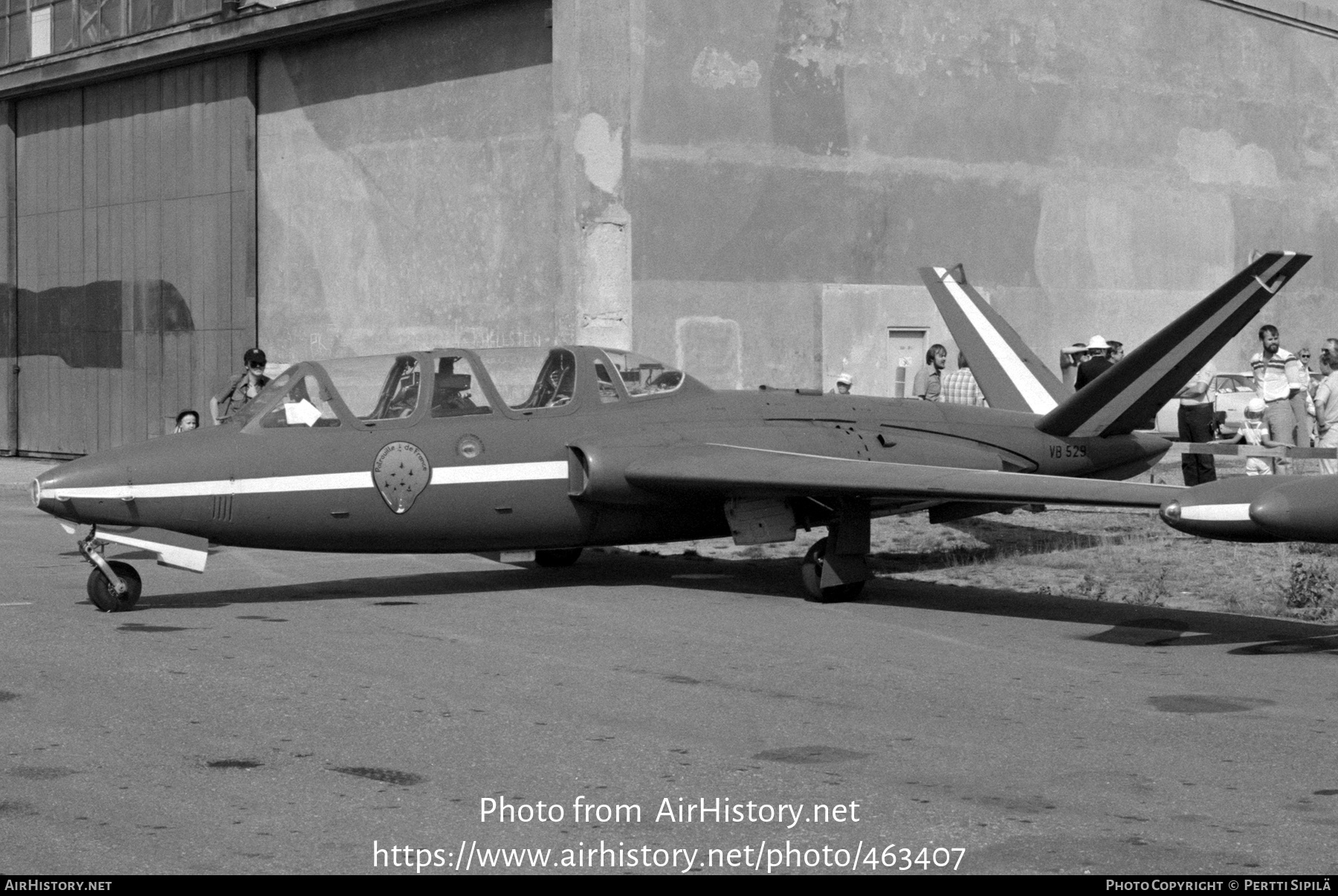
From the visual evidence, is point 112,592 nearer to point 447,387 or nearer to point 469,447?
point 469,447

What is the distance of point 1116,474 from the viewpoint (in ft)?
48.6

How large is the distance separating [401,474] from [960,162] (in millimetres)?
15931

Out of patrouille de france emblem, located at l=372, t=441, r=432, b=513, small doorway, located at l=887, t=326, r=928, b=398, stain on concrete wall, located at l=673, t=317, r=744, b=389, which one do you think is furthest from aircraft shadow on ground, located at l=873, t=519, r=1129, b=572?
small doorway, located at l=887, t=326, r=928, b=398

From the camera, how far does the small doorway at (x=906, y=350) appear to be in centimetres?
2514

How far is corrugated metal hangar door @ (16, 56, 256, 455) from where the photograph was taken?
88.8 ft

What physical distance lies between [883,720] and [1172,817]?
6.44 ft

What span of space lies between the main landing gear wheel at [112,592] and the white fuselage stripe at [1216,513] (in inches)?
267

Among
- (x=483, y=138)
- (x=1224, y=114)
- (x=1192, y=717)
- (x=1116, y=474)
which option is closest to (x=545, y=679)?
(x=1192, y=717)

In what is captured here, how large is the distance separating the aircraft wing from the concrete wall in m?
10.4

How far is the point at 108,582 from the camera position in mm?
10945

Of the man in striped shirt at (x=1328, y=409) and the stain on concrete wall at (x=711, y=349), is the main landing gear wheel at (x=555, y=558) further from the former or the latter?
the stain on concrete wall at (x=711, y=349)

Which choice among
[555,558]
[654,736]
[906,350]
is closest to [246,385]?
[555,558]

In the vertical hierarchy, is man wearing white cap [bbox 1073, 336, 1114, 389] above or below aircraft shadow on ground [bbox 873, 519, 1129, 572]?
above

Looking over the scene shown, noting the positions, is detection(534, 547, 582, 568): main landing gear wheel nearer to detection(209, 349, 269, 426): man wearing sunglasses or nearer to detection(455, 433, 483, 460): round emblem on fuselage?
detection(455, 433, 483, 460): round emblem on fuselage
